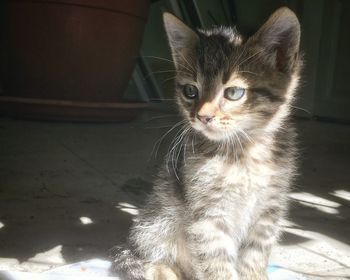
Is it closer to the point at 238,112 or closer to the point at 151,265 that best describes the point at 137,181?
the point at 151,265

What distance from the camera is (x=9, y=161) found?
275 cm

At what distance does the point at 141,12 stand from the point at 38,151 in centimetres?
141

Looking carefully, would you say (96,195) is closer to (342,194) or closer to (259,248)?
(259,248)

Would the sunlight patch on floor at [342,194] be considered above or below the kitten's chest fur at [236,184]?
below

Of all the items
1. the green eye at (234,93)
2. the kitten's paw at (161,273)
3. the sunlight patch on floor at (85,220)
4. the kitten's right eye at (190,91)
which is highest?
the green eye at (234,93)

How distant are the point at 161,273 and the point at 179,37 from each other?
820mm

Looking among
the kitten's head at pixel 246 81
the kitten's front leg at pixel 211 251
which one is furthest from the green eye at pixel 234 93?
the kitten's front leg at pixel 211 251

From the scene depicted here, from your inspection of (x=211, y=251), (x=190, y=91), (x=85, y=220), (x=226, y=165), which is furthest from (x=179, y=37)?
(x=85, y=220)

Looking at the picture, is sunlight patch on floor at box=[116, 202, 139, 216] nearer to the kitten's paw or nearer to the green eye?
the kitten's paw

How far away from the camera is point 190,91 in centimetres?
164

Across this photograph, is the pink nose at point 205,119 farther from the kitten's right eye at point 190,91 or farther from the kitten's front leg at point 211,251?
the kitten's front leg at point 211,251

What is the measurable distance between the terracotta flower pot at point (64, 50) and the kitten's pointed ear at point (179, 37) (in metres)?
1.92

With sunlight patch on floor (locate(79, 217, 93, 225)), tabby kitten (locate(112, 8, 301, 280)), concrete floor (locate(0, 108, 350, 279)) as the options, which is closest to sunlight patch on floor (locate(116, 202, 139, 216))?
concrete floor (locate(0, 108, 350, 279))

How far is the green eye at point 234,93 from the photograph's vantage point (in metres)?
1.49
